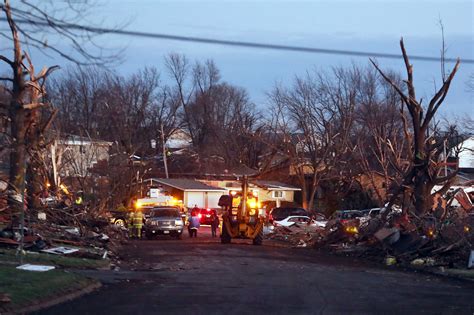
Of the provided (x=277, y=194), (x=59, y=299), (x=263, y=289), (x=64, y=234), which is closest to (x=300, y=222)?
(x=64, y=234)

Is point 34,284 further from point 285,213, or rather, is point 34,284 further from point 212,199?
point 212,199

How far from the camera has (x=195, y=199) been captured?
72.3 metres

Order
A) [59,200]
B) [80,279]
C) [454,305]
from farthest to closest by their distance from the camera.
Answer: [59,200], [80,279], [454,305]

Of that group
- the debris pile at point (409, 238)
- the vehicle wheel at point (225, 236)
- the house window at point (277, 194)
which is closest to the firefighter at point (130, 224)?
the vehicle wheel at point (225, 236)

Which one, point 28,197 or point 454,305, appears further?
point 28,197

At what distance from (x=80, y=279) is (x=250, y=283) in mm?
4348

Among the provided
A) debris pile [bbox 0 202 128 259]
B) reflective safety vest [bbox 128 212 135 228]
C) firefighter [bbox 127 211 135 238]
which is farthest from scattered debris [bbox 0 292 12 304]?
reflective safety vest [bbox 128 212 135 228]

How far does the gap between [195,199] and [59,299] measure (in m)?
56.5

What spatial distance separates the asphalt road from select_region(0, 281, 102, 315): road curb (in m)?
0.27

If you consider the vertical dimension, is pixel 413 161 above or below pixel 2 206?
above

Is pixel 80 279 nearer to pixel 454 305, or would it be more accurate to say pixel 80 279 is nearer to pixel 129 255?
pixel 454 305

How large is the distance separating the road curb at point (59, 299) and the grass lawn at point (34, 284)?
103 millimetres

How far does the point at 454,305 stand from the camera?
1592cm

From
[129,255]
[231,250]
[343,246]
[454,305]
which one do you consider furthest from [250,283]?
[343,246]
